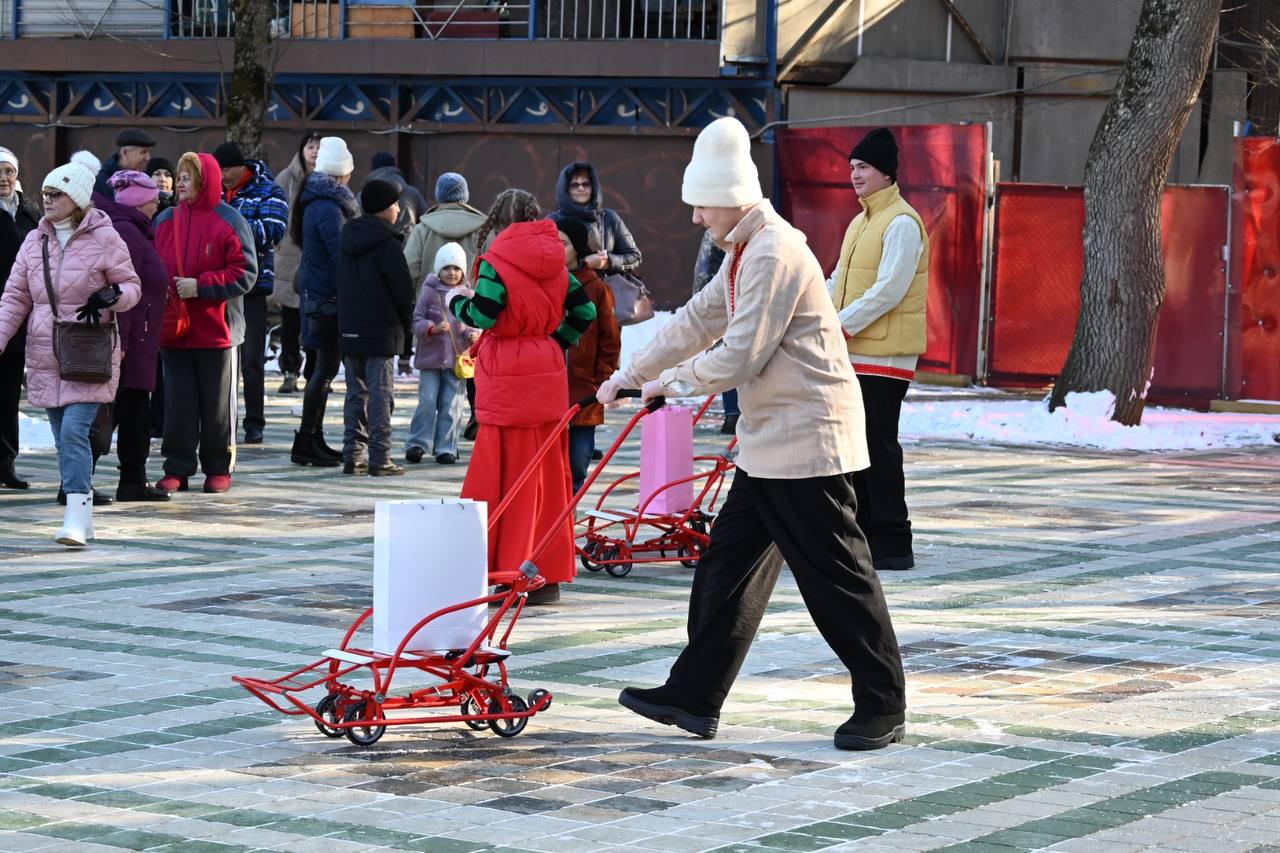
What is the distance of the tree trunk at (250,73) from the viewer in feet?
70.1

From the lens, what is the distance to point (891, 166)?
10.1m

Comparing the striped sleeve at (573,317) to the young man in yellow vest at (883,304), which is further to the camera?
the young man in yellow vest at (883,304)

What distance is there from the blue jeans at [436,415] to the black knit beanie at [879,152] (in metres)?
4.99

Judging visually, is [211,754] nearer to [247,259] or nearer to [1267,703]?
[1267,703]

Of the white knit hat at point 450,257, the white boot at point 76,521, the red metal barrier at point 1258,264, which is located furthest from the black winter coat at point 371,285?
the red metal barrier at point 1258,264

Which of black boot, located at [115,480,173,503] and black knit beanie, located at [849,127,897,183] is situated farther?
black boot, located at [115,480,173,503]

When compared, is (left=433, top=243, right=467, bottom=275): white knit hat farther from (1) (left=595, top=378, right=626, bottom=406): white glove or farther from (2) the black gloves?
(1) (left=595, top=378, right=626, bottom=406): white glove

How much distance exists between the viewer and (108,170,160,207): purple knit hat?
12.2 meters

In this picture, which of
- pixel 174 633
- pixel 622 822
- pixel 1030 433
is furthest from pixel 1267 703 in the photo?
pixel 1030 433

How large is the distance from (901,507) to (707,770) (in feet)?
13.7

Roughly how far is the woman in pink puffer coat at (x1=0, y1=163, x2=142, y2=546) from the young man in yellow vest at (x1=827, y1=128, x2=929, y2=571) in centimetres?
361

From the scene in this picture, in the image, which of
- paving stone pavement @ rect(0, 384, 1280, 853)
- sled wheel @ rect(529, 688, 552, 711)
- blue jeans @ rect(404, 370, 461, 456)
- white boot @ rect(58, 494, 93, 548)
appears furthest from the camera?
blue jeans @ rect(404, 370, 461, 456)

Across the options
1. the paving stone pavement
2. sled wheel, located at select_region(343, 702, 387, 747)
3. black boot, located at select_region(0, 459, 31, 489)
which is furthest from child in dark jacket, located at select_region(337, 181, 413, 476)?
sled wheel, located at select_region(343, 702, 387, 747)

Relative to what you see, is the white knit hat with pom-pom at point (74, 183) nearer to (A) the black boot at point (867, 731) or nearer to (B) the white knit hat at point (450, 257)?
(B) the white knit hat at point (450, 257)
